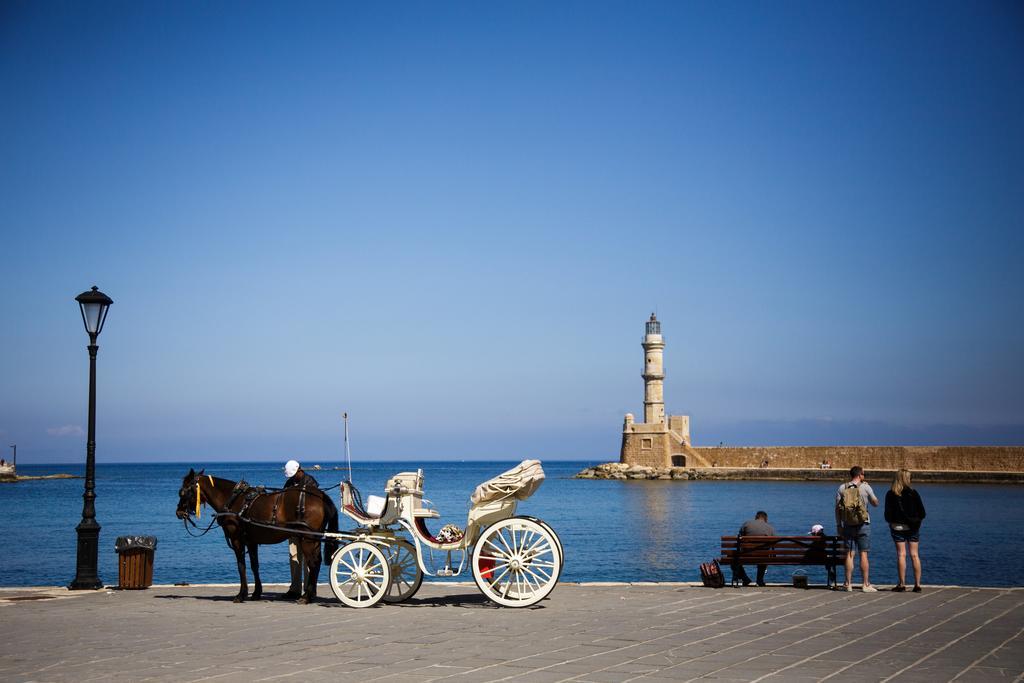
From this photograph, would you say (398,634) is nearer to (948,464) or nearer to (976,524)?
(976,524)

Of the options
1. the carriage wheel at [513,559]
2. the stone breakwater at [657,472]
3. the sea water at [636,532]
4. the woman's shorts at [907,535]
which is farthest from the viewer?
the stone breakwater at [657,472]

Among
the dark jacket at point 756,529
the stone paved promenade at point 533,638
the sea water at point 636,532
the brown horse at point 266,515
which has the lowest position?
the sea water at point 636,532

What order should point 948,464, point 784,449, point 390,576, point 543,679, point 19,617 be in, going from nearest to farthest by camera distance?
point 543,679 < point 19,617 < point 390,576 < point 948,464 < point 784,449

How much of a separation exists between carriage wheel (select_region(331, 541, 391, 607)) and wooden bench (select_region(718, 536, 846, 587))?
17.4 ft

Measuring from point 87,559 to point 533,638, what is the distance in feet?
26.0

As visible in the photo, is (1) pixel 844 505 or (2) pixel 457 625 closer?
(2) pixel 457 625

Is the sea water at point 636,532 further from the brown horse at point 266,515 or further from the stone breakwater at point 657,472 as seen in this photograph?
the brown horse at point 266,515

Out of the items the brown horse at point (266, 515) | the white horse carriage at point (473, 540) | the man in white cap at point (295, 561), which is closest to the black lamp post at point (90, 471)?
the brown horse at point (266, 515)

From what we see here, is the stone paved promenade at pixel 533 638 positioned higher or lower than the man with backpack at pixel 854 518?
lower

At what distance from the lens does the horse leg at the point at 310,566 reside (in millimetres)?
12859

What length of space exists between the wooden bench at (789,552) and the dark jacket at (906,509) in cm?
111

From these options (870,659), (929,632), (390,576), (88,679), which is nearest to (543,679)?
(870,659)

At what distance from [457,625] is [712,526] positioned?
40908 millimetres

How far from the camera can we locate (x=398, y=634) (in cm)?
1017
